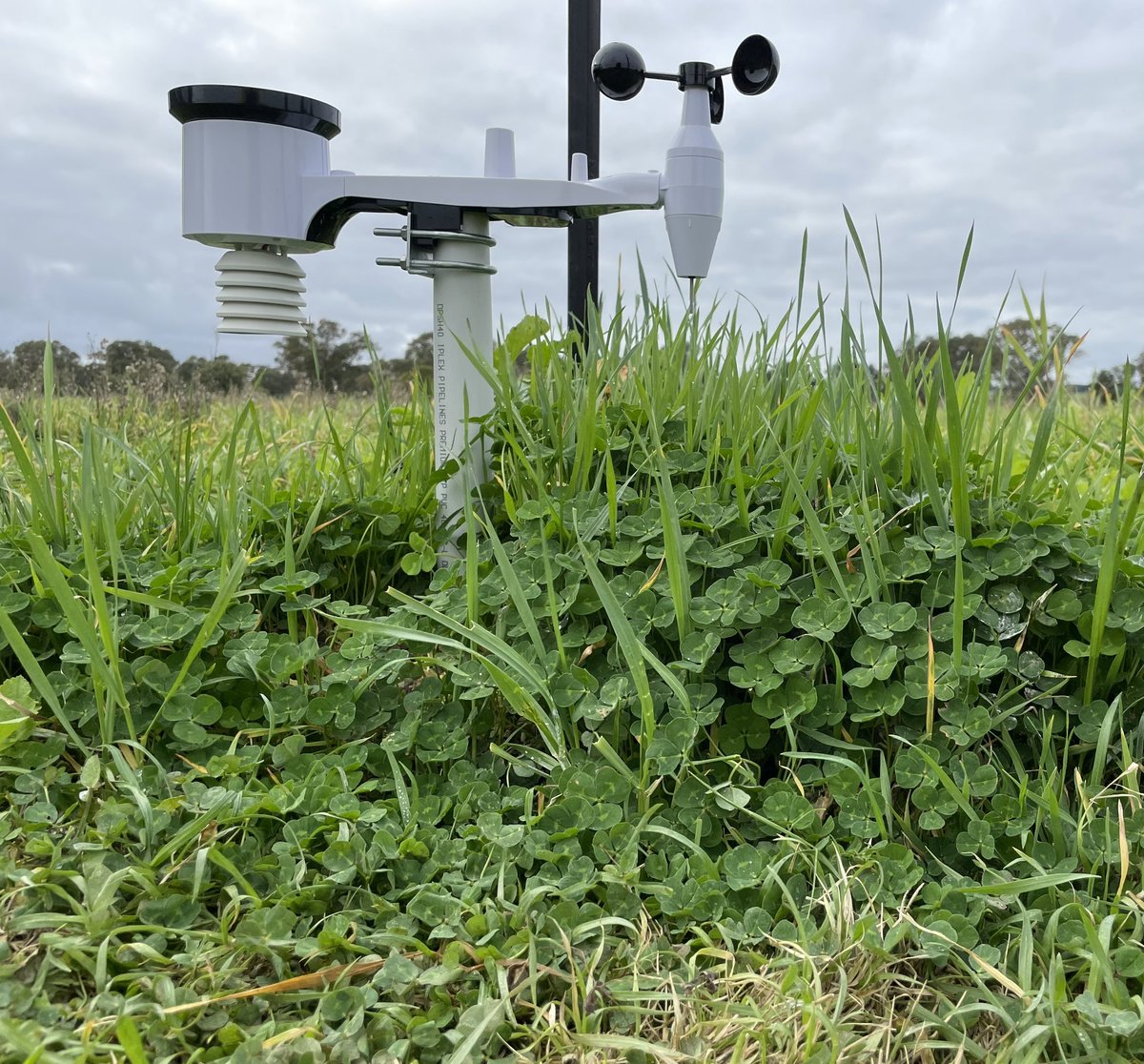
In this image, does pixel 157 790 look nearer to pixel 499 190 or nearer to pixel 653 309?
pixel 499 190

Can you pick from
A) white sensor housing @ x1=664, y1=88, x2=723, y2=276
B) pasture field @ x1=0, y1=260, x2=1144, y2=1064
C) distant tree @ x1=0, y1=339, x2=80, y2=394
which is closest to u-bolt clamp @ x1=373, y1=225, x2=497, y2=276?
pasture field @ x1=0, y1=260, x2=1144, y2=1064

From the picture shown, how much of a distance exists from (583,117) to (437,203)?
962 millimetres

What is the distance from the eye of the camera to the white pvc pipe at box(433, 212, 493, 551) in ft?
7.54

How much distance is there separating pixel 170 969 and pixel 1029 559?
5.53 ft

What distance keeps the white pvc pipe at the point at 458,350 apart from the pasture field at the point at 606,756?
0.08 metres

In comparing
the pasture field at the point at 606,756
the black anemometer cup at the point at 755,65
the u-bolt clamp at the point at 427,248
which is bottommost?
the pasture field at the point at 606,756

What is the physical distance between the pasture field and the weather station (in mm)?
158

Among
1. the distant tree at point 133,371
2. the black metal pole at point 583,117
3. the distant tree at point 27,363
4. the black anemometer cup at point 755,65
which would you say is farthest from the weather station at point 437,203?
the distant tree at point 27,363

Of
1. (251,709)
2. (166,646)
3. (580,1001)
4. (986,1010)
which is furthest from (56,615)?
(986,1010)

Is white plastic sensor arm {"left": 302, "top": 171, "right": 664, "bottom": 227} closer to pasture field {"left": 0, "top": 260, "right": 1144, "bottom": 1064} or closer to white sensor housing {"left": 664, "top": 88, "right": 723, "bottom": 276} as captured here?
white sensor housing {"left": 664, "top": 88, "right": 723, "bottom": 276}

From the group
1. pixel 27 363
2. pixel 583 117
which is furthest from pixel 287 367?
pixel 583 117

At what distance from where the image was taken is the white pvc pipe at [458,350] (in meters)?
2.30

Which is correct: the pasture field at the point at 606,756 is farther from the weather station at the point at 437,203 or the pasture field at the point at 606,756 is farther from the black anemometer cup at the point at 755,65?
the black anemometer cup at the point at 755,65

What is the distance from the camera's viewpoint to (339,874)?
1449 mm
